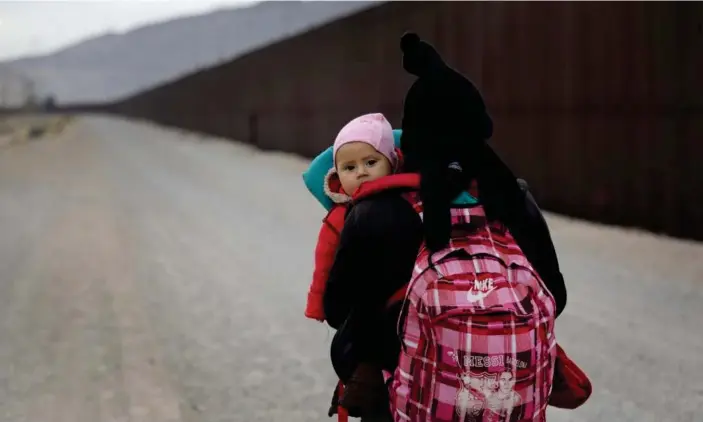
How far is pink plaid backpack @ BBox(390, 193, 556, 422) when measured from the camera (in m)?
1.87

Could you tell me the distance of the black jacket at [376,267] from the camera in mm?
1997

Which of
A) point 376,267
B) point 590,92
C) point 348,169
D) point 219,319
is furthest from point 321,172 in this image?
point 590,92

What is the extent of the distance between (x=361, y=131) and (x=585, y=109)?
8.64 meters

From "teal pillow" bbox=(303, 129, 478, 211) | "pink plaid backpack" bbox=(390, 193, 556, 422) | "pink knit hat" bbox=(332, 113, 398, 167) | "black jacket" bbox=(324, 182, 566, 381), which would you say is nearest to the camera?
"pink plaid backpack" bbox=(390, 193, 556, 422)

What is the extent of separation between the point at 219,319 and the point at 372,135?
157 inches

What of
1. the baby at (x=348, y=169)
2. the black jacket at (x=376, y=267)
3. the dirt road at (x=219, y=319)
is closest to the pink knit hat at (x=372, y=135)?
the baby at (x=348, y=169)

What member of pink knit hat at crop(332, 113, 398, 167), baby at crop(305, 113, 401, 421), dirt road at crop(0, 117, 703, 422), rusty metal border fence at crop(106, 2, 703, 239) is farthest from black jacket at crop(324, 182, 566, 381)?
rusty metal border fence at crop(106, 2, 703, 239)

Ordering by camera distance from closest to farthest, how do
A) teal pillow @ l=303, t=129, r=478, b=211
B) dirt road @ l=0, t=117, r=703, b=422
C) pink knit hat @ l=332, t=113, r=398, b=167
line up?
pink knit hat @ l=332, t=113, r=398, b=167 → teal pillow @ l=303, t=129, r=478, b=211 → dirt road @ l=0, t=117, r=703, b=422

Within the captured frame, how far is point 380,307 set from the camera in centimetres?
208

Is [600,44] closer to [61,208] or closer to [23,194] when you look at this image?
[61,208]

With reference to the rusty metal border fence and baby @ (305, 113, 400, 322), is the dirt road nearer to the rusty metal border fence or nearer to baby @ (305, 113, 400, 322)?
the rusty metal border fence

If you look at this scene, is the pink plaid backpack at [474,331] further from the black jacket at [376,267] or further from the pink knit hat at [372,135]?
the pink knit hat at [372,135]

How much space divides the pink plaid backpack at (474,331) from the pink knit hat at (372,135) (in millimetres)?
222

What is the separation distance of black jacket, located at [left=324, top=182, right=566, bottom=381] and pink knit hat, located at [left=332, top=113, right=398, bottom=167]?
0.56 ft
